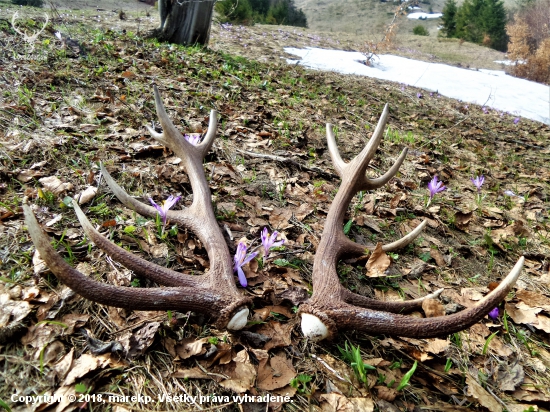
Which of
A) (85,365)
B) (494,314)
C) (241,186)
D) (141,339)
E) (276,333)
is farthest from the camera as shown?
(241,186)

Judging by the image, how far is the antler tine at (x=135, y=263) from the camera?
1.29 metres

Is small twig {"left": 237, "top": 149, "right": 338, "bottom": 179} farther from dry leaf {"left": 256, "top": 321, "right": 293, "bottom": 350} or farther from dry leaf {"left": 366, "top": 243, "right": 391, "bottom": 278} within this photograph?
dry leaf {"left": 256, "top": 321, "right": 293, "bottom": 350}

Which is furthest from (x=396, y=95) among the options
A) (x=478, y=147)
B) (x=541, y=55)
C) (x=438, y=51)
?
(x=438, y=51)

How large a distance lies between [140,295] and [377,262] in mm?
1267

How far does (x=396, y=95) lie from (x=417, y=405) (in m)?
6.95

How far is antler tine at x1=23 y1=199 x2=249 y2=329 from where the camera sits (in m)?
1.08

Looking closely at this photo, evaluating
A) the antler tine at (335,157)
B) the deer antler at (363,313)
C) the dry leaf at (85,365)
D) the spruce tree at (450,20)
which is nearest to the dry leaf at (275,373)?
the deer antler at (363,313)

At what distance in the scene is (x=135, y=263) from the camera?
4.39ft

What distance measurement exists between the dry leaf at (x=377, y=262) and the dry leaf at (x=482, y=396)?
62 cm

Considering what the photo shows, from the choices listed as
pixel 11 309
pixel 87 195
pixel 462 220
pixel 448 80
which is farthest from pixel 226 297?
pixel 448 80

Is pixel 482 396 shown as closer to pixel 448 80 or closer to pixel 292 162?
pixel 292 162

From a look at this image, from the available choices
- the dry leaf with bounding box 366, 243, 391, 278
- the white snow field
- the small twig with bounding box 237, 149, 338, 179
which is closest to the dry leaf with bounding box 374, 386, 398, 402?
the dry leaf with bounding box 366, 243, 391, 278

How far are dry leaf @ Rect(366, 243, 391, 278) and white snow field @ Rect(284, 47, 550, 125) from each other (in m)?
8.34

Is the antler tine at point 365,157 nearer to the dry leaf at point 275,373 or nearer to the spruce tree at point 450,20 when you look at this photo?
the dry leaf at point 275,373
